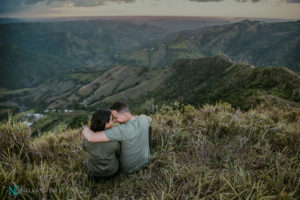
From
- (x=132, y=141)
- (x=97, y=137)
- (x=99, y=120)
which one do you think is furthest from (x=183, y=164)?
(x=99, y=120)

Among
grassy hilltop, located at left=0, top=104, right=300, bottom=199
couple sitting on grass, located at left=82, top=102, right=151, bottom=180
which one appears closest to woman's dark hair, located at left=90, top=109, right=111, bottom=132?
couple sitting on grass, located at left=82, top=102, right=151, bottom=180

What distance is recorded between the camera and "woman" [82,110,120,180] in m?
3.41

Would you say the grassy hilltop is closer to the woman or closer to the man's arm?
the woman

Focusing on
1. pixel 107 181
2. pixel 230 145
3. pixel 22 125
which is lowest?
pixel 107 181

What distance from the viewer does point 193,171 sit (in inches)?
126

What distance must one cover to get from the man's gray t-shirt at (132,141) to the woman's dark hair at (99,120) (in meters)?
0.15

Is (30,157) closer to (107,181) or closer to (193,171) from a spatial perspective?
(107,181)

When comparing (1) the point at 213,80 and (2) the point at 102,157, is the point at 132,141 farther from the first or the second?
(1) the point at 213,80

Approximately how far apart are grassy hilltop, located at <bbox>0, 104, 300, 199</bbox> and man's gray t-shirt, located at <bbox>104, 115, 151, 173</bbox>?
21 cm

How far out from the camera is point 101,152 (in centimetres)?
348

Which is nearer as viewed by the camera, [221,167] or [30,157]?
[221,167]

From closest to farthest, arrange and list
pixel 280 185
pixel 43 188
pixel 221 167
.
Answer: pixel 43 188, pixel 280 185, pixel 221 167

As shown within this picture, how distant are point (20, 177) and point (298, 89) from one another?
52.1 m

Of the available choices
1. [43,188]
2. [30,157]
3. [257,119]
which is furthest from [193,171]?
[30,157]
